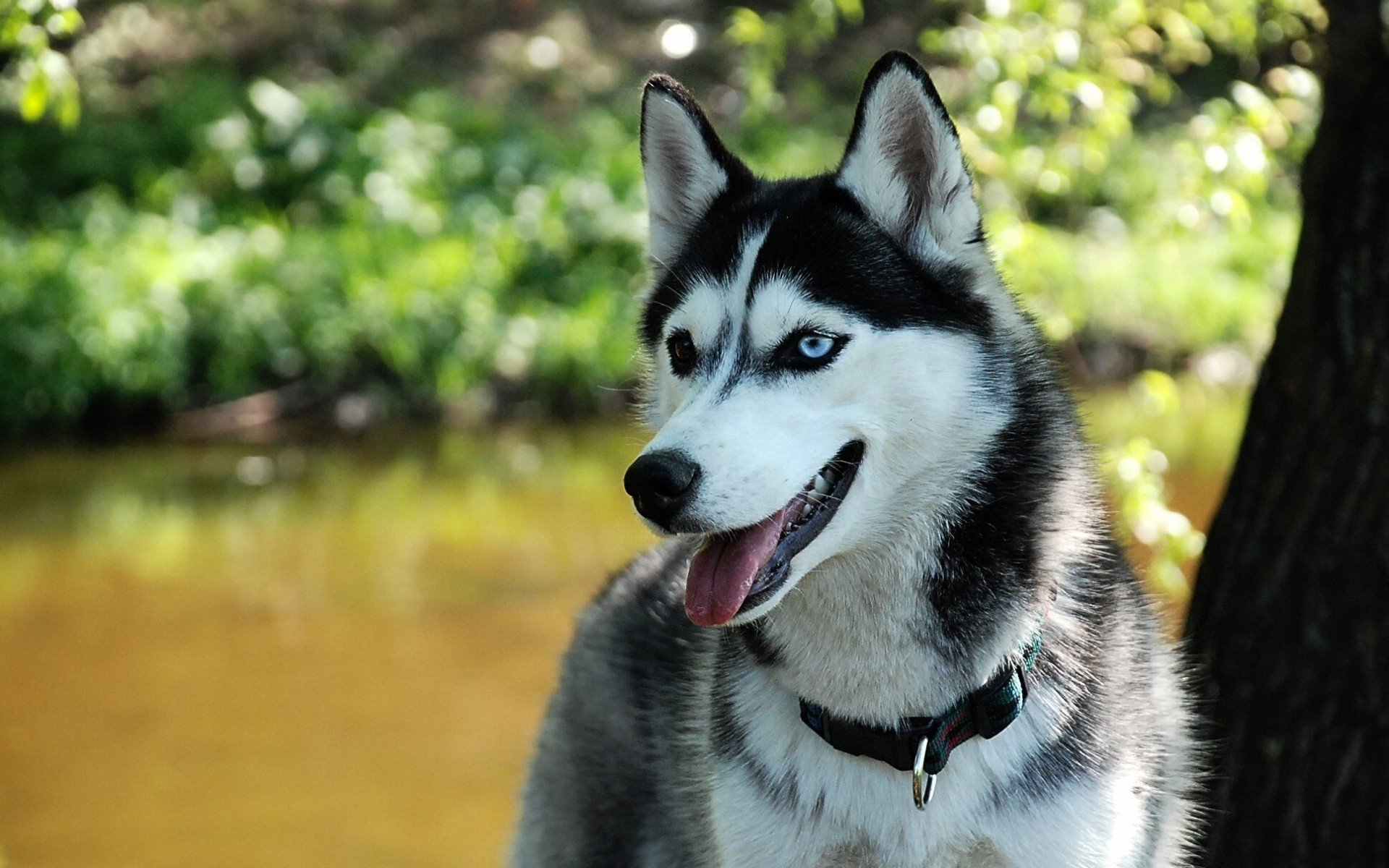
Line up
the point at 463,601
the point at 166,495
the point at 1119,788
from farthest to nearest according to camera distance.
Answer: the point at 166,495, the point at 463,601, the point at 1119,788

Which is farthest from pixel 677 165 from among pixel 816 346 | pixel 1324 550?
pixel 1324 550

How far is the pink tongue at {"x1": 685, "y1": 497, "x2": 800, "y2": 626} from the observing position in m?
2.37

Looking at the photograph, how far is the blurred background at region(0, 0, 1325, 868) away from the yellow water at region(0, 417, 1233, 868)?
0.02 metres

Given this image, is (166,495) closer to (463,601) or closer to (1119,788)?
(463,601)

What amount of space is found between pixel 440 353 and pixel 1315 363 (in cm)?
692

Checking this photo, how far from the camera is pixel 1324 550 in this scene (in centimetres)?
313

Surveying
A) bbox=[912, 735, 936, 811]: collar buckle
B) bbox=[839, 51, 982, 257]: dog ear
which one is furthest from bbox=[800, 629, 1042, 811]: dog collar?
bbox=[839, 51, 982, 257]: dog ear

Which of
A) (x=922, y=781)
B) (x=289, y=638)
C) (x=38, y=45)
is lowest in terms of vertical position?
(x=289, y=638)

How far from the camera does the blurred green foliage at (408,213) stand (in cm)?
912

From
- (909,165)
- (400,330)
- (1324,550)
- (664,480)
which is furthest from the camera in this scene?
(400,330)

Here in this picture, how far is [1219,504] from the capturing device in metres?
3.50

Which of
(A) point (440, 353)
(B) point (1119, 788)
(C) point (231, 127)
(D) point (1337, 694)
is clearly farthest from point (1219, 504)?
(C) point (231, 127)

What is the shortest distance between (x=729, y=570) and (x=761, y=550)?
0.20ft

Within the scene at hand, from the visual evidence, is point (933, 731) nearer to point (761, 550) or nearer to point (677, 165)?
point (761, 550)
